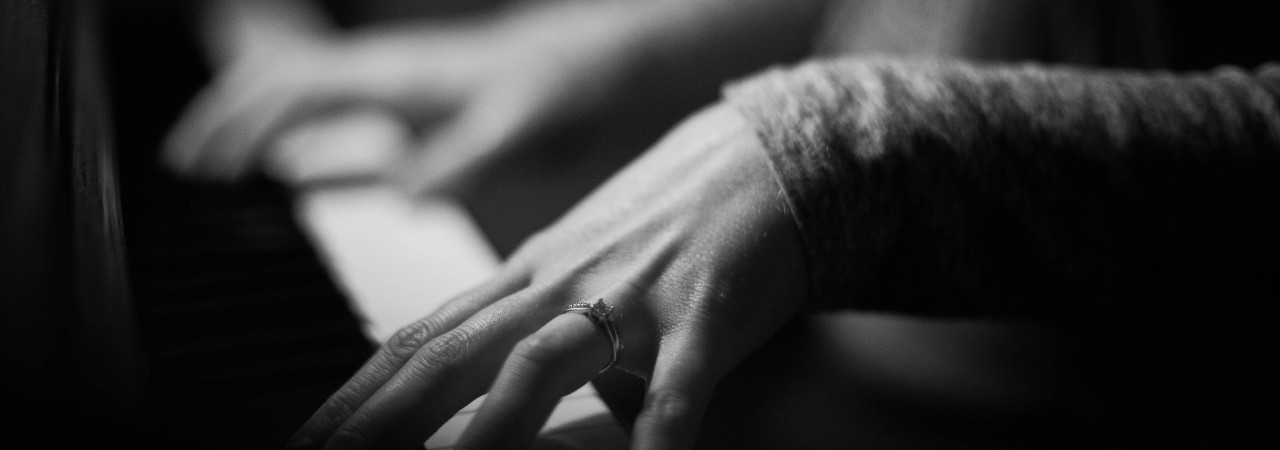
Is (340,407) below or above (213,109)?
below

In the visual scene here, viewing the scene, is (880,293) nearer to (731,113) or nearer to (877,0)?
(731,113)

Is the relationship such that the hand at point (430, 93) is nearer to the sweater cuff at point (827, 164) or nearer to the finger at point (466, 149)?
the finger at point (466, 149)

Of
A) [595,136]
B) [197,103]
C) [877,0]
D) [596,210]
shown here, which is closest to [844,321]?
[596,210]

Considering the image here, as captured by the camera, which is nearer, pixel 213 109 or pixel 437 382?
pixel 437 382

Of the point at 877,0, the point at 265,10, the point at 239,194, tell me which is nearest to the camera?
the point at 239,194

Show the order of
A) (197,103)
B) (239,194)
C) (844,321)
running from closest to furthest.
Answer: (844,321) → (239,194) → (197,103)

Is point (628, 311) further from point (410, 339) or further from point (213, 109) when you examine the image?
point (213, 109)

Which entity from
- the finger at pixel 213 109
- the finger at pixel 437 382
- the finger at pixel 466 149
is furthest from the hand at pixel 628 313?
the finger at pixel 213 109

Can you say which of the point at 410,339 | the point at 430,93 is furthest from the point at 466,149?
the point at 410,339
